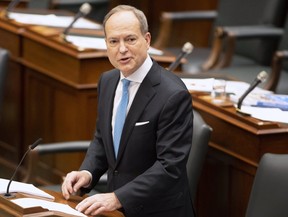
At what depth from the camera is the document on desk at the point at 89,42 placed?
145 inches

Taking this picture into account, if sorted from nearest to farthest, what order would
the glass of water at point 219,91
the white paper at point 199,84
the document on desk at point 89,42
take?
1. the glass of water at point 219,91
2. the white paper at point 199,84
3. the document on desk at point 89,42

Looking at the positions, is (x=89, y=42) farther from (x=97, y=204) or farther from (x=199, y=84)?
(x=97, y=204)

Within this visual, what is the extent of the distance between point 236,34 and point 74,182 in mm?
1824

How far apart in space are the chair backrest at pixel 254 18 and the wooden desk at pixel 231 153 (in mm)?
1307

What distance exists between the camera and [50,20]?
414 centimetres

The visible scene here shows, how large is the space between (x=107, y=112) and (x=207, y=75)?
3.35ft

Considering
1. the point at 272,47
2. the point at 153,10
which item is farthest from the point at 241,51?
the point at 153,10

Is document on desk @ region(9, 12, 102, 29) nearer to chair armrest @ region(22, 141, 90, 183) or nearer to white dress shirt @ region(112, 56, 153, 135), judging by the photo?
chair armrest @ region(22, 141, 90, 183)

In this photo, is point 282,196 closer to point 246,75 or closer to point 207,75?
point 207,75

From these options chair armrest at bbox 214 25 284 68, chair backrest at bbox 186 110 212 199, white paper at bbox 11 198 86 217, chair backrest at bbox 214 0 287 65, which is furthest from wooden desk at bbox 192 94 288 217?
chair backrest at bbox 214 0 287 65

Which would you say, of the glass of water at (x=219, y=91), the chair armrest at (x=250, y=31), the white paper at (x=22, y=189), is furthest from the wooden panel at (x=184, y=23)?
the white paper at (x=22, y=189)

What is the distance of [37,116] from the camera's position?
152 inches

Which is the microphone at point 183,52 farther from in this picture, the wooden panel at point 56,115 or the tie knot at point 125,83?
the tie knot at point 125,83

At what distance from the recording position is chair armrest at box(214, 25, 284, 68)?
13.5 ft
